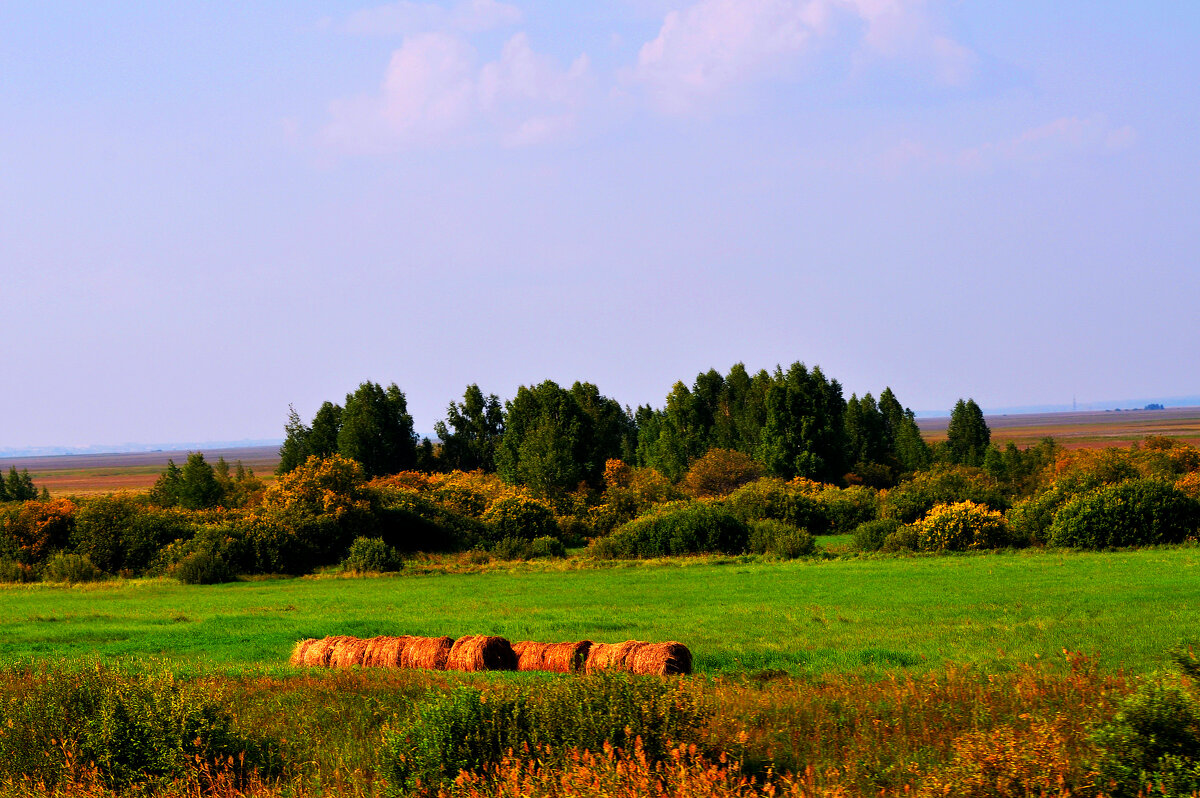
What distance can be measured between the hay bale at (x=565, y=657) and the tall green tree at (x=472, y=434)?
6797cm

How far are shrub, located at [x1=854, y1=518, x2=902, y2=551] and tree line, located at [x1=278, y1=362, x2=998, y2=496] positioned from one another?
2321 cm

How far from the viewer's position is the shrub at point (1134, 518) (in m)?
39.1

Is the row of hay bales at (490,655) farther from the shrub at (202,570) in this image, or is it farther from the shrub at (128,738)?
the shrub at (202,570)

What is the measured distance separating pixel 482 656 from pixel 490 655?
18 centimetres

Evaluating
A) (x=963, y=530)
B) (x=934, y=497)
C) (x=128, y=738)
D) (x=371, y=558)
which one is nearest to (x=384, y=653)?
(x=128, y=738)

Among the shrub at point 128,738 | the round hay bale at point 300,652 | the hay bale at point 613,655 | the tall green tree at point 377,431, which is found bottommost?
the round hay bale at point 300,652

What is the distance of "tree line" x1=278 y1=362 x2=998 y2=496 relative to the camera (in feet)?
232

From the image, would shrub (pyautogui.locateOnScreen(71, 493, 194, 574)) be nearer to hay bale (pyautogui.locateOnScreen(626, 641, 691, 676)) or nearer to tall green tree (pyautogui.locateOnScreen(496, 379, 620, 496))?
tall green tree (pyautogui.locateOnScreen(496, 379, 620, 496))

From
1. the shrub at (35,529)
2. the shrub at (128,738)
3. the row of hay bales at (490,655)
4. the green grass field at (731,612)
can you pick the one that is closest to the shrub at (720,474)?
the green grass field at (731,612)

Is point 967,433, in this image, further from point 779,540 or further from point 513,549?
point 513,549

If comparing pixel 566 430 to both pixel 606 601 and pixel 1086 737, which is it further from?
pixel 1086 737

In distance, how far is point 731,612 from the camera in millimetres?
24969

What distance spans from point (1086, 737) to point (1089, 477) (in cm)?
3986

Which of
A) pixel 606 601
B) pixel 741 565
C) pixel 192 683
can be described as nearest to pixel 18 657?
pixel 192 683
